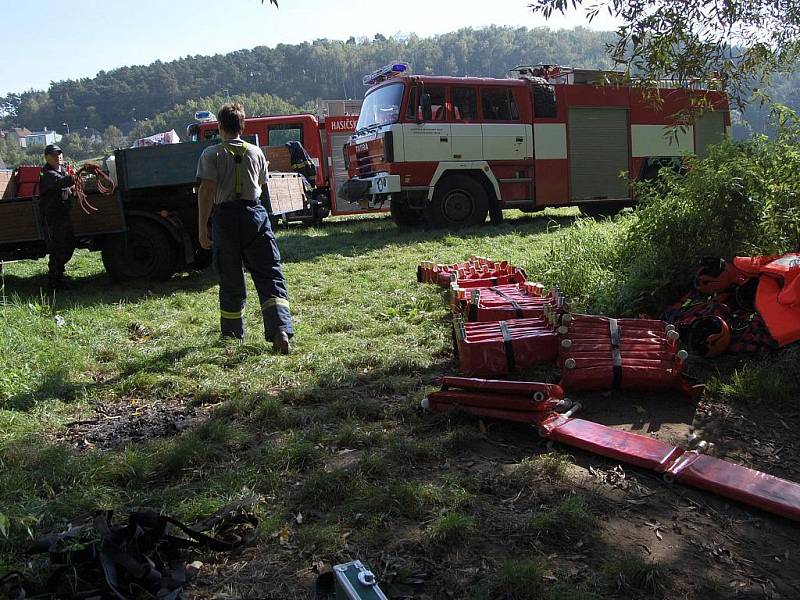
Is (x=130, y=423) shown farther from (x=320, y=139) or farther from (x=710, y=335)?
(x=320, y=139)

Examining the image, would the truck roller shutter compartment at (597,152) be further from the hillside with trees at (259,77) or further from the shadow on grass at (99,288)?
the hillside with trees at (259,77)

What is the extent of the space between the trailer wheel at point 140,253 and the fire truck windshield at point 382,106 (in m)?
5.12

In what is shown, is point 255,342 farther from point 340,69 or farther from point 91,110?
point 91,110

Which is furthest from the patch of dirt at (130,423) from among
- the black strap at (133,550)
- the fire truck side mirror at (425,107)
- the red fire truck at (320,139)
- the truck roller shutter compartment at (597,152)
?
the red fire truck at (320,139)

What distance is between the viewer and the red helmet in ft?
15.1

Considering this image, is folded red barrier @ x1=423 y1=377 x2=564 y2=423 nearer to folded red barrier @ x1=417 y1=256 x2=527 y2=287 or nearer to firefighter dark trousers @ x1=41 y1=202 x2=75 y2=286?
folded red barrier @ x1=417 y1=256 x2=527 y2=287

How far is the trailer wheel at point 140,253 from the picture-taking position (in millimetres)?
8359

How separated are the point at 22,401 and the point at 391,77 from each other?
10.4 m

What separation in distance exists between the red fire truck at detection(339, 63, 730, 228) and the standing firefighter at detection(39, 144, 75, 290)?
17.4 ft

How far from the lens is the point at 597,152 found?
545 inches

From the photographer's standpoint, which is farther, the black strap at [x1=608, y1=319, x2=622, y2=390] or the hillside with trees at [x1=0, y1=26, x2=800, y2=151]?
the hillside with trees at [x1=0, y1=26, x2=800, y2=151]

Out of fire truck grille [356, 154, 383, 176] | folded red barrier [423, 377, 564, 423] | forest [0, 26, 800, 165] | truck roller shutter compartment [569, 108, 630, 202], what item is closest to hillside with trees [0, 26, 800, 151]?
forest [0, 26, 800, 165]

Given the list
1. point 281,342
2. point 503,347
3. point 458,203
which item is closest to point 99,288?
point 281,342

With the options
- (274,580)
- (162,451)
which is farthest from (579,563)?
(162,451)
